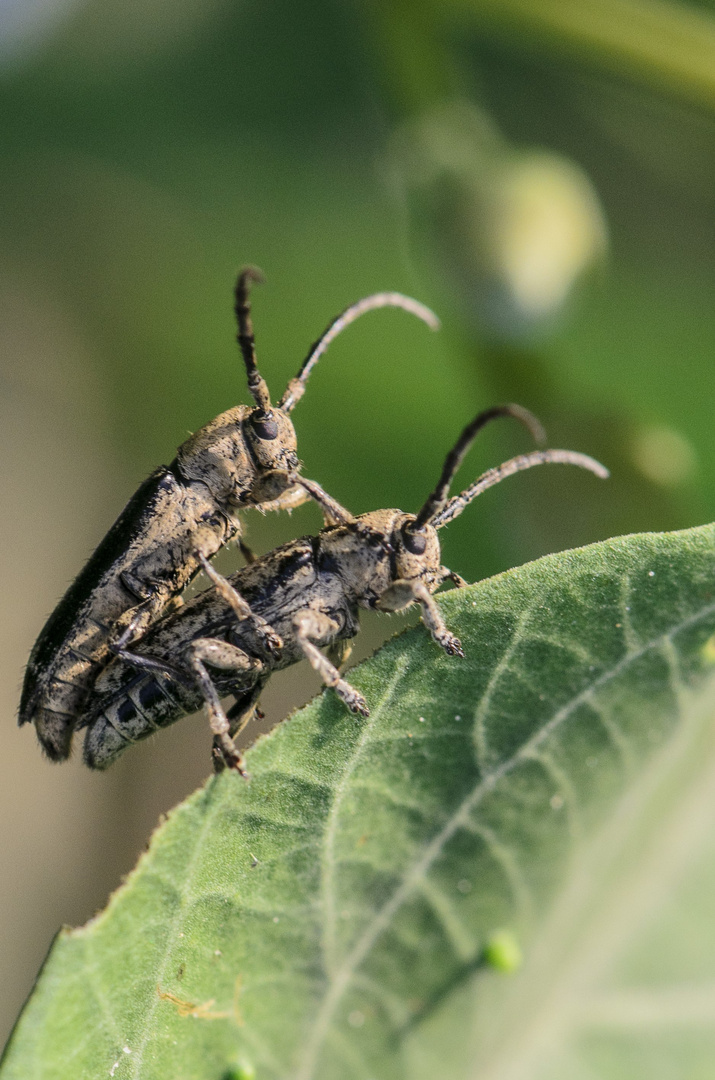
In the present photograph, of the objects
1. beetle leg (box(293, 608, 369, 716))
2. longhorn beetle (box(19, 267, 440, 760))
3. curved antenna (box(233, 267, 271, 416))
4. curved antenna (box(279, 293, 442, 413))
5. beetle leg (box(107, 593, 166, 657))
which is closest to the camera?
beetle leg (box(293, 608, 369, 716))

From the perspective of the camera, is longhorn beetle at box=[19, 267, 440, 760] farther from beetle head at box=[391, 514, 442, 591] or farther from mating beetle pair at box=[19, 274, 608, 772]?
beetle head at box=[391, 514, 442, 591]

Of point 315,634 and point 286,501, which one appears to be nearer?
point 315,634

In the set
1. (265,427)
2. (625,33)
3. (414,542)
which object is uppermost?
(625,33)

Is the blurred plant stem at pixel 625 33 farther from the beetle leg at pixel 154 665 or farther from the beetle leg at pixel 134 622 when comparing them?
the beetle leg at pixel 154 665

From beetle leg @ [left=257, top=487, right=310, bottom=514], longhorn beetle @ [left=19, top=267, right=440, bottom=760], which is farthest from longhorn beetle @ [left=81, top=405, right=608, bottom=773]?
beetle leg @ [left=257, top=487, right=310, bottom=514]

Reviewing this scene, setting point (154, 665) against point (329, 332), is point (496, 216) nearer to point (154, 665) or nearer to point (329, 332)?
point (329, 332)

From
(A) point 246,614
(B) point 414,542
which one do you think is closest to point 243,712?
(A) point 246,614

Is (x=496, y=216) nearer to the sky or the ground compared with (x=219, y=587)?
nearer to the sky

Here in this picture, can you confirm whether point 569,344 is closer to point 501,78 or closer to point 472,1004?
point 501,78

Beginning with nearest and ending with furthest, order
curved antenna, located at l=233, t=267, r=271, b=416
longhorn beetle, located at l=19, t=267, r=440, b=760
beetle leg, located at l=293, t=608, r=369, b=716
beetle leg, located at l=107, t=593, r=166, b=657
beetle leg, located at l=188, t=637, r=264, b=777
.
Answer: beetle leg, located at l=293, t=608, r=369, b=716 → beetle leg, located at l=188, t=637, r=264, b=777 → curved antenna, located at l=233, t=267, r=271, b=416 → beetle leg, located at l=107, t=593, r=166, b=657 → longhorn beetle, located at l=19, t=267, r=440, b=760
